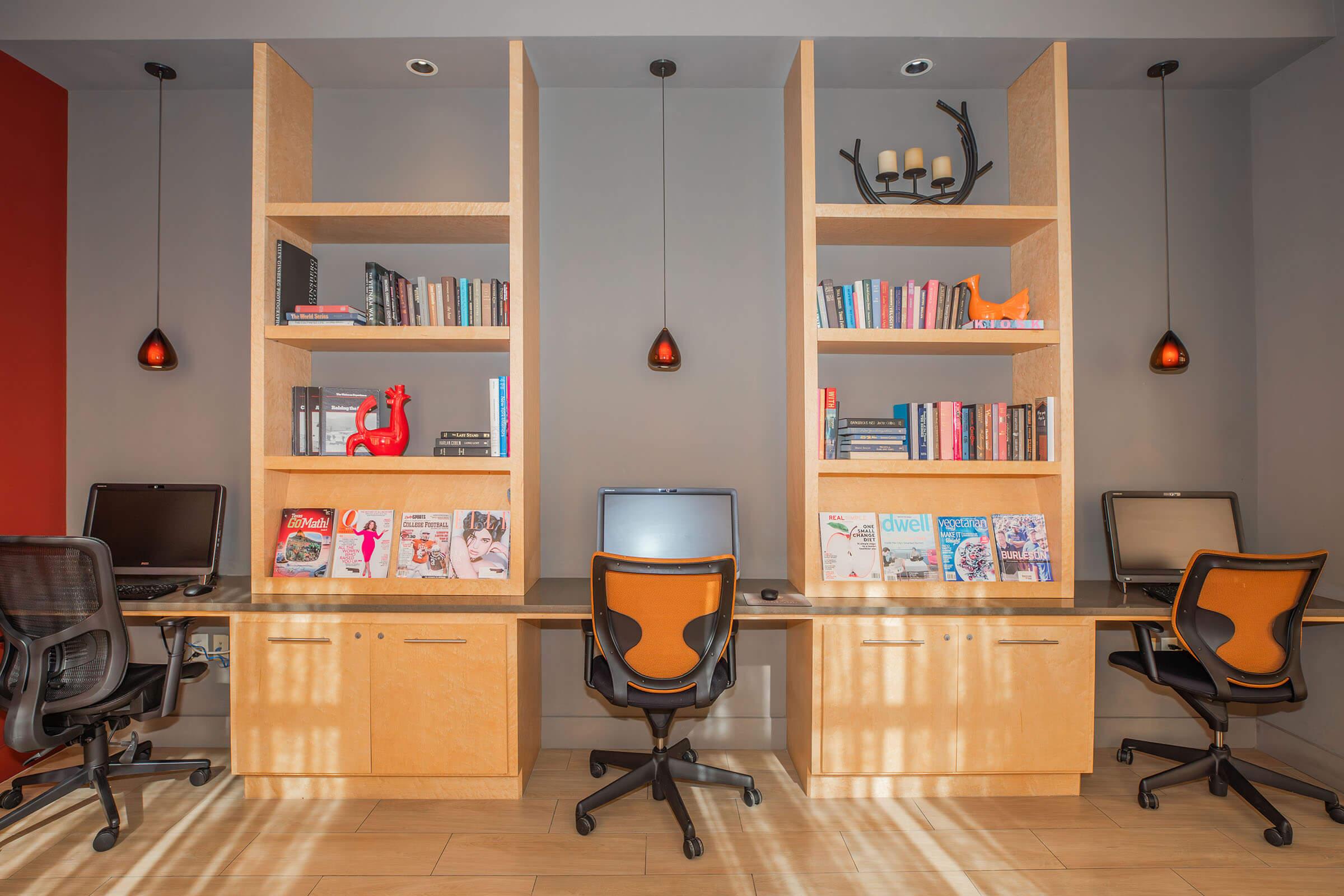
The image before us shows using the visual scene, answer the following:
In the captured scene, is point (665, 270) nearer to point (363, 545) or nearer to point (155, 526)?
point (363, 545)

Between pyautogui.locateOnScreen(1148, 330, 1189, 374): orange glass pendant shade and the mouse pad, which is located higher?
pyautogui.locateOnScreen(1148, 330, 1189, 374): orange glass pendant shade

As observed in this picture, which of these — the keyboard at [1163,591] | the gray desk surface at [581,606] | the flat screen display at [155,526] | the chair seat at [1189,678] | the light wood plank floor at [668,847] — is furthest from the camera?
the flat screen display at [155,526]

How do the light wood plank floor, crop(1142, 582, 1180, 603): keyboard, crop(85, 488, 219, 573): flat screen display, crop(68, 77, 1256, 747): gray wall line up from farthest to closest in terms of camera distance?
crop(68, 77, 1256, 747): gray wall < crop(85, 488, 219, 573): flat screen display < crop(1142, 582, 1180, 603): keyboard < the light wood plank floor

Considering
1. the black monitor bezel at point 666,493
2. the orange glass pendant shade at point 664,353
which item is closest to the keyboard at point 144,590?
the black monitor bezel at point 666,493

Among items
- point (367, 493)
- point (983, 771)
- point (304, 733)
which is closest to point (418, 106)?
point (367, 493)

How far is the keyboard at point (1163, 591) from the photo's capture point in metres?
2.82

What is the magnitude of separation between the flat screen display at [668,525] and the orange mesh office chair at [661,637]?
52 centimetres

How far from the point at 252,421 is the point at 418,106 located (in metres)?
1.70

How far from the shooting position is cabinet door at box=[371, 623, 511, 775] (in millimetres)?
2676

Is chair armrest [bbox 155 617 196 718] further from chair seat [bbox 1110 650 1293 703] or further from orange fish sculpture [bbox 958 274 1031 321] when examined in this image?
chair seat [bbox 1110 650 1293 703]

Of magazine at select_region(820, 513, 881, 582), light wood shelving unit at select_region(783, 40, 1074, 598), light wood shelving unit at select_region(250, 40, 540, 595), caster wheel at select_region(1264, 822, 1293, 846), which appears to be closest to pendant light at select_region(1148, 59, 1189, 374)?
light wood shelving unit at select_region(783, 40, 1074, 598)

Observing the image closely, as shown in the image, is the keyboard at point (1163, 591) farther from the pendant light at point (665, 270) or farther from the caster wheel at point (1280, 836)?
the pendant light at point (665, 270)

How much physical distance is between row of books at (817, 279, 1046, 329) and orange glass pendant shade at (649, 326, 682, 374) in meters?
0.66

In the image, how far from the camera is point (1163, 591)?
9.67 ft
